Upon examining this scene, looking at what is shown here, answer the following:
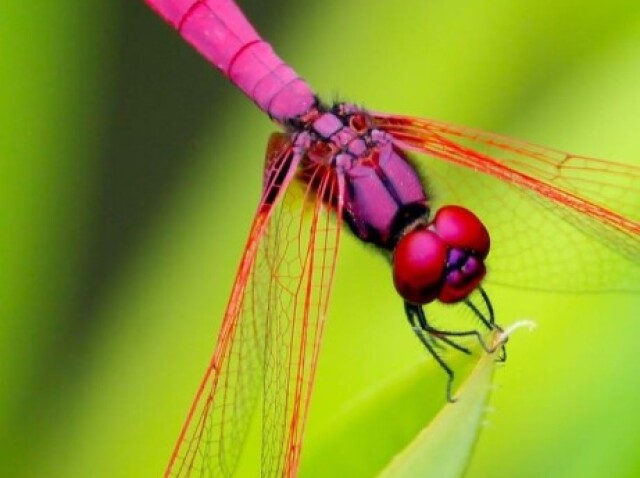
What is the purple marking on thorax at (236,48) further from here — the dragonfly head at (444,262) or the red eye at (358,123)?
the dragonfly head at (444,262)

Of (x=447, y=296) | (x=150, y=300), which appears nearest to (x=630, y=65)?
(x=447, y=296)

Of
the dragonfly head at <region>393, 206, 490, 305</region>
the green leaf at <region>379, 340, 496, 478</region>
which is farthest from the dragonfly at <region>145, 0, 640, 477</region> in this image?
the green leaf at <region>379, 340, 496, 478</region>

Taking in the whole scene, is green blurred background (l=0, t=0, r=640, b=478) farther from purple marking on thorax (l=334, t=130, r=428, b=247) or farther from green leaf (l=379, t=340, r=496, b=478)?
green leaf (l=379, t=340, r=496, b=478)

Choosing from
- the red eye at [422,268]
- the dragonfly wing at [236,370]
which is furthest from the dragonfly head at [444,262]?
the dragonfly wing at [236,370]

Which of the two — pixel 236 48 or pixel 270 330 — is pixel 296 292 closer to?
pixel 270 330

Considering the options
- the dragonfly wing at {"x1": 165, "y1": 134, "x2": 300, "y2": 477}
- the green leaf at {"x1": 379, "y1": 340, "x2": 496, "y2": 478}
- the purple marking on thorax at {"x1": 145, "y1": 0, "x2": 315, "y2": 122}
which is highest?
the purple marking on thorax at {"x1": 145, "y1": 0, "x2": 315, "y2": 122}

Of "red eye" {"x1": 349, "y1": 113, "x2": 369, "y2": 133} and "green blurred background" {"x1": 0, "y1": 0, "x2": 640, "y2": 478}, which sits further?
"red eye" {"x1": 349, "y1": 113, "x2": 369, "y2": 133}

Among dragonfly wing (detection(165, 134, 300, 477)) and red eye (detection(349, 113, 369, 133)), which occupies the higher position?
red eye (detection(349, 113, 369, 133))

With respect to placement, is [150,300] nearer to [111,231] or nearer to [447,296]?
[111,231]
